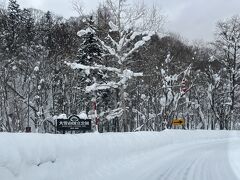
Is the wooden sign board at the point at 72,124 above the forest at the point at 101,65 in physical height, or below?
below

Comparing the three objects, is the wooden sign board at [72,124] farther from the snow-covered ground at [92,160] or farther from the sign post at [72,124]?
the snow-covered ground at [92,160]

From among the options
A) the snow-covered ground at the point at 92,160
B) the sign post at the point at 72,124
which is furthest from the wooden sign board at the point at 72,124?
the snow-covered ground at the point at 92,160

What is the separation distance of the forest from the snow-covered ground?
18.3 meters

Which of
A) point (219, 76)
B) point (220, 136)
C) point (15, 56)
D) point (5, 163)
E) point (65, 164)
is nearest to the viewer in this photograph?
point (5, 163)

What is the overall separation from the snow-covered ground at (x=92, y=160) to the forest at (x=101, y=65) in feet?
59.9

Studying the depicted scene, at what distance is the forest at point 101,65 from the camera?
1470 inches

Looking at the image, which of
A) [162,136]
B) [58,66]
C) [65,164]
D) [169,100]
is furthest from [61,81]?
[65,164]

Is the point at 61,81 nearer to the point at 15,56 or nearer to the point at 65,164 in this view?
the point at 15,56

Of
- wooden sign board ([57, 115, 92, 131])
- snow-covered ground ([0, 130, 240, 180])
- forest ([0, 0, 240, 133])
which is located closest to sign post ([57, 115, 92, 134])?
wooden sign board ([57, 115, 92, 131])

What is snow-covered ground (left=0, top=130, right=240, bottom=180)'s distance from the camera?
6.95 m

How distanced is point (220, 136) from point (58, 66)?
18539mm

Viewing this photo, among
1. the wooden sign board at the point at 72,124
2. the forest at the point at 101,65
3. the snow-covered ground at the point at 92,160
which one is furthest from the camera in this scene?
the forest at the point at 101,65

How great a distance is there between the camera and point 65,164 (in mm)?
8969

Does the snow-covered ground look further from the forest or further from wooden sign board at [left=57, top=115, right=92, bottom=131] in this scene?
the forest
